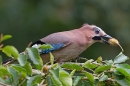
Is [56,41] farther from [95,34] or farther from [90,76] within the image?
[90,76]

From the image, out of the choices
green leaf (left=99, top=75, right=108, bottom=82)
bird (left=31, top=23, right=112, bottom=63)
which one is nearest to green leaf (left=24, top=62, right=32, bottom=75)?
green leaf (left=99, top=75, right=108, bottom=82)

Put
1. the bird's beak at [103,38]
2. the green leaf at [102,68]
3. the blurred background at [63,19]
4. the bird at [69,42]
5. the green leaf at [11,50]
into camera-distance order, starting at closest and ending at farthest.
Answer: the green leaf at [11,50] < the green leaf at [102,68] < the bird at [69,42] < the bird's beak at [103,38] < the blurred background at [63,19]

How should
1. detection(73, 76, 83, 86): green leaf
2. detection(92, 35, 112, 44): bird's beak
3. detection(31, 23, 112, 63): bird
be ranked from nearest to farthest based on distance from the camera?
detection(73, 76, 83, 86): green leaf < detection(31, 23, 112, 63): bird < detection(92, 35, 112, 44): bird's beak

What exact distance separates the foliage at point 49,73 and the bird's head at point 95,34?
65.6 inches

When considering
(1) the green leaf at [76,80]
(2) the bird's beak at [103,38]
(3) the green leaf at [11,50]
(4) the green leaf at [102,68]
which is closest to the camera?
(3) the green leaf at [11,50]

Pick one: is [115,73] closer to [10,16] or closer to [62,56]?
[62,56]

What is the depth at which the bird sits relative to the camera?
212 inches

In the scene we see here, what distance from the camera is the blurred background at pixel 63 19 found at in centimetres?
1155

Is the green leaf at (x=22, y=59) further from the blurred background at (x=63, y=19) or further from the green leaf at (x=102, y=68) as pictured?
the blurred background at (x=63, y=19)

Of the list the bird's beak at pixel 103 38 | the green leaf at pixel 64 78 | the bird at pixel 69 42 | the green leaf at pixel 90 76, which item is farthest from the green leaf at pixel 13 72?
the bird's beak at pixel 103 38

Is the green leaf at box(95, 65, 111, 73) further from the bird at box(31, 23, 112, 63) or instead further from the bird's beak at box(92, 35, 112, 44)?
the bird's beak at box(92, 35, 112, 44)

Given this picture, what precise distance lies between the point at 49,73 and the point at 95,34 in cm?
221

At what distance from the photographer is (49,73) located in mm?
3645

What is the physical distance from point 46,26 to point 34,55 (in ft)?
28.1
